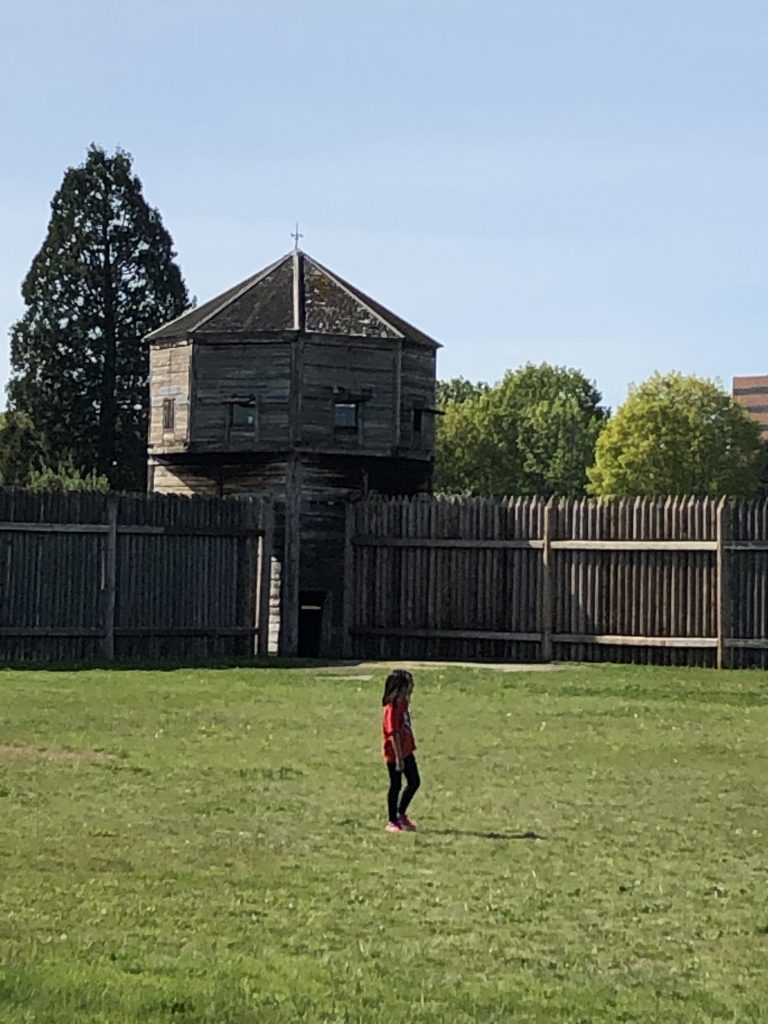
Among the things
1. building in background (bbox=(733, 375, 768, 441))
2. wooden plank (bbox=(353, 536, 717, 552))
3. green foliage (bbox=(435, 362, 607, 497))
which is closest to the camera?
wooden plank (bbox=(353, 536, 717, 552))

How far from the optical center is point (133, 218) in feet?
207

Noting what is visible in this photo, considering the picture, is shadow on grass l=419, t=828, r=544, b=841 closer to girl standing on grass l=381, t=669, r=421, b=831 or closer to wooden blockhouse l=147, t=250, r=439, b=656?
girl standing on grass l=381, t=669, r=421, b=831

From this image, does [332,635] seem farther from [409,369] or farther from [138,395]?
[138,395]

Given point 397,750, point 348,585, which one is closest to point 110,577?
point 348,585

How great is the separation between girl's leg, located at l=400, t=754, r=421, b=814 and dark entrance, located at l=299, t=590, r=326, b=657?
21.3 metres

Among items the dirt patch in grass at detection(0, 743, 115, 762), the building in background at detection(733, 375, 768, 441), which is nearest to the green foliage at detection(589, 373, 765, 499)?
the dirt patch in grass at detection(0, 743, 115, 762)

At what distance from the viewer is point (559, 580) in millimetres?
29844

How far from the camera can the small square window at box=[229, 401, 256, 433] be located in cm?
3566

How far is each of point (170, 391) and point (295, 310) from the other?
310cm

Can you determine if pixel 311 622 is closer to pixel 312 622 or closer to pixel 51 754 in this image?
pixel 312 622

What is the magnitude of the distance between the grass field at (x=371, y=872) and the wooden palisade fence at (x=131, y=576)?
843 cm

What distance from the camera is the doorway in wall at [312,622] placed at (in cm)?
3412

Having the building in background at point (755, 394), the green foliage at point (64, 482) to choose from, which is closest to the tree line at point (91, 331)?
the green foliage at point (64, 482)

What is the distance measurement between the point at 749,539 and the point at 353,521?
7757 millimetres
